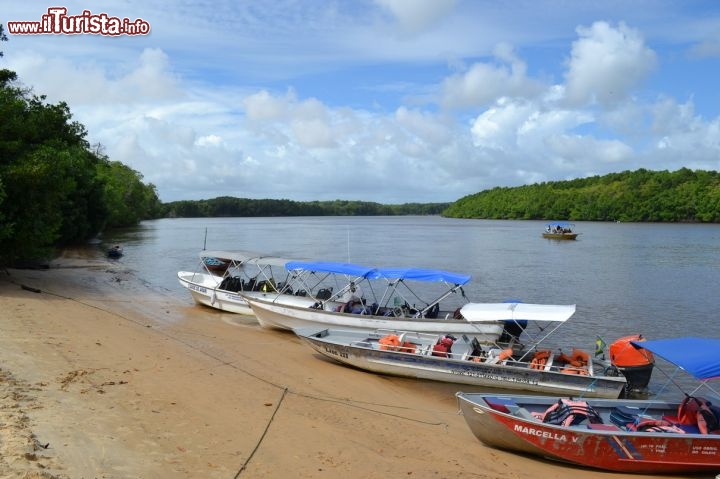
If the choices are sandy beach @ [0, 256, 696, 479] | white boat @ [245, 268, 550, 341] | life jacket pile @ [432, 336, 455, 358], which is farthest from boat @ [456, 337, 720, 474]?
white boat @ [245, 268, 550, 341]

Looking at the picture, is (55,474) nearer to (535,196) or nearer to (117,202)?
(117,202)

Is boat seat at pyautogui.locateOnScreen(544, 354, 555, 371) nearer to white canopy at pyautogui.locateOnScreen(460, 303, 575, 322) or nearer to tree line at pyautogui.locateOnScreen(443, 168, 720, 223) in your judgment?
white canopy at pyautogui.locateOnScreen(460, 303, 575, 322)

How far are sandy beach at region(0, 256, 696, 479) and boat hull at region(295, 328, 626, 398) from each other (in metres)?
0.35

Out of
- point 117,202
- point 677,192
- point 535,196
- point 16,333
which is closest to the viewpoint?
point 16,333

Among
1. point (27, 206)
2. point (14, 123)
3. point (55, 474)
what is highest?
point (14, 123)

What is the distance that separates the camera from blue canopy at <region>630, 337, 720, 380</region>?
393 inches

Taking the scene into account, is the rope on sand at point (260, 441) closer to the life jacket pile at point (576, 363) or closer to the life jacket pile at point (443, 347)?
the life jacket pile at point (443, 347)

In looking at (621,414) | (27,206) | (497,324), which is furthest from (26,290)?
(621,414)

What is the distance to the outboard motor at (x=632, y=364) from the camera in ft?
45.2

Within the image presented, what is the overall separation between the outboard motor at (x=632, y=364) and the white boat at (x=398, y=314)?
1946 millimetres

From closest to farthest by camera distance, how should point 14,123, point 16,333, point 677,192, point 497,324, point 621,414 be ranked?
point 621,414, point 16,333, point 497,324, point 14,123, point 677,192

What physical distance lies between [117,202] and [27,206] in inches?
2171

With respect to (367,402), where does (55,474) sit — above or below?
above

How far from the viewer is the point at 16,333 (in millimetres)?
14250
